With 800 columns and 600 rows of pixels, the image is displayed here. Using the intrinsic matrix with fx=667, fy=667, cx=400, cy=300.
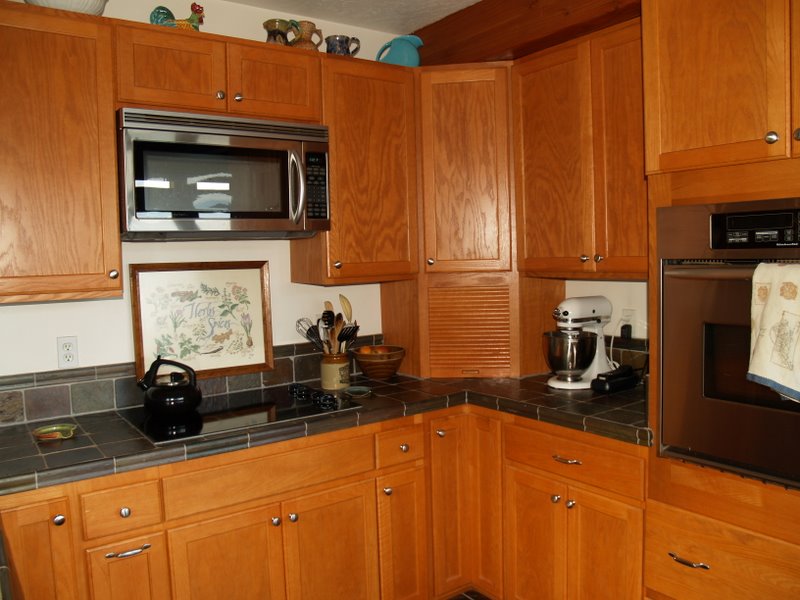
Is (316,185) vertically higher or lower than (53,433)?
higher

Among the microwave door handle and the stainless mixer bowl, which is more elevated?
the microwave door handle

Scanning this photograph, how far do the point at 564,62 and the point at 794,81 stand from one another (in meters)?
0.99

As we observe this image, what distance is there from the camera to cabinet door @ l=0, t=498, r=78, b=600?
68.7 inches

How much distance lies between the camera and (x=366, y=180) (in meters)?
2.68

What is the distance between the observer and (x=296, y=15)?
2.88 metres

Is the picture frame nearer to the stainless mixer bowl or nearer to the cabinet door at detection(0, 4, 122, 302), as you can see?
the cabinet door at detection(0, 4, 122, 302)

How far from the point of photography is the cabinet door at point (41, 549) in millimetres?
1744

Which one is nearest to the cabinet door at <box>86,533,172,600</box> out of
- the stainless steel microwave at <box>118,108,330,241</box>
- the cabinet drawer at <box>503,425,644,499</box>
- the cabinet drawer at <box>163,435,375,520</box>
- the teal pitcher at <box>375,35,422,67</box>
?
the cabinet drawer at <box>163,435,375,520</box>

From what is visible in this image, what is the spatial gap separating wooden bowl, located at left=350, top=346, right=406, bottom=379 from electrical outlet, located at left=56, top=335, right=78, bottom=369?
Answer: 1106mm

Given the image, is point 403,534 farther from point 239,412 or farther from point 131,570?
point 131,570

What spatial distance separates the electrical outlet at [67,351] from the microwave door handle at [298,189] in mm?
899

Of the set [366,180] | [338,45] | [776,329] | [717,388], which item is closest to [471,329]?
[366,180]

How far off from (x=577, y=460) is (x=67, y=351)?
1823 mm

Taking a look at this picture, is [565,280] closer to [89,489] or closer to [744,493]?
[744,493]
